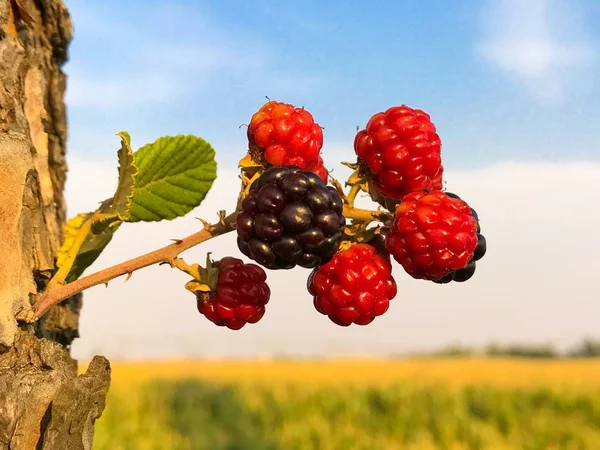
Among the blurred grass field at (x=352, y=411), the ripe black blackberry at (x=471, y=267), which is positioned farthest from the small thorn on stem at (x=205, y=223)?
the blurred grass field at (x=352, y=411)

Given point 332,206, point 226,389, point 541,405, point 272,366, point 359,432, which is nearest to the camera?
point 332,206

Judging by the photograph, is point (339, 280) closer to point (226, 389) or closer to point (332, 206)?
point (332, 206)

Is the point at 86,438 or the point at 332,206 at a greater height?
the point at 332,206

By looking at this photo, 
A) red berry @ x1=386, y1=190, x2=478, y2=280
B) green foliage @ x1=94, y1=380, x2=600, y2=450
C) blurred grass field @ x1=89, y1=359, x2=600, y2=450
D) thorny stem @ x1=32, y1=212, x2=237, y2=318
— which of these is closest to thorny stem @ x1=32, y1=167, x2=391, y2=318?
thorny stem @ x1=32, y1=212, x2=237, y2=318

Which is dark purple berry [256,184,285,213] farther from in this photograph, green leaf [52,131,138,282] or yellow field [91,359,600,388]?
yellow field [91,359,600,388]

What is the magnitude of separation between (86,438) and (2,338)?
418 mm

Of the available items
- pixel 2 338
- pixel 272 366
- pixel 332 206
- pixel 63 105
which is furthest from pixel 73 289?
pixel 272 366

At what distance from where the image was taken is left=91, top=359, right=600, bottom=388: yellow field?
1695 centimetres

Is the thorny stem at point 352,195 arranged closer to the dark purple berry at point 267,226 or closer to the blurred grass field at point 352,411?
the dark purple berry at point 267,226

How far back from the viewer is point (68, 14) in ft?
11.9

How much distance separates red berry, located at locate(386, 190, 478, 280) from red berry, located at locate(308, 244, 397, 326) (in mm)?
87

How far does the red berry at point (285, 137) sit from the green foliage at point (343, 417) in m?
9.69

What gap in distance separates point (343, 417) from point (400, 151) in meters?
12.7

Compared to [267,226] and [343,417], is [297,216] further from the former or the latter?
[343,417]
